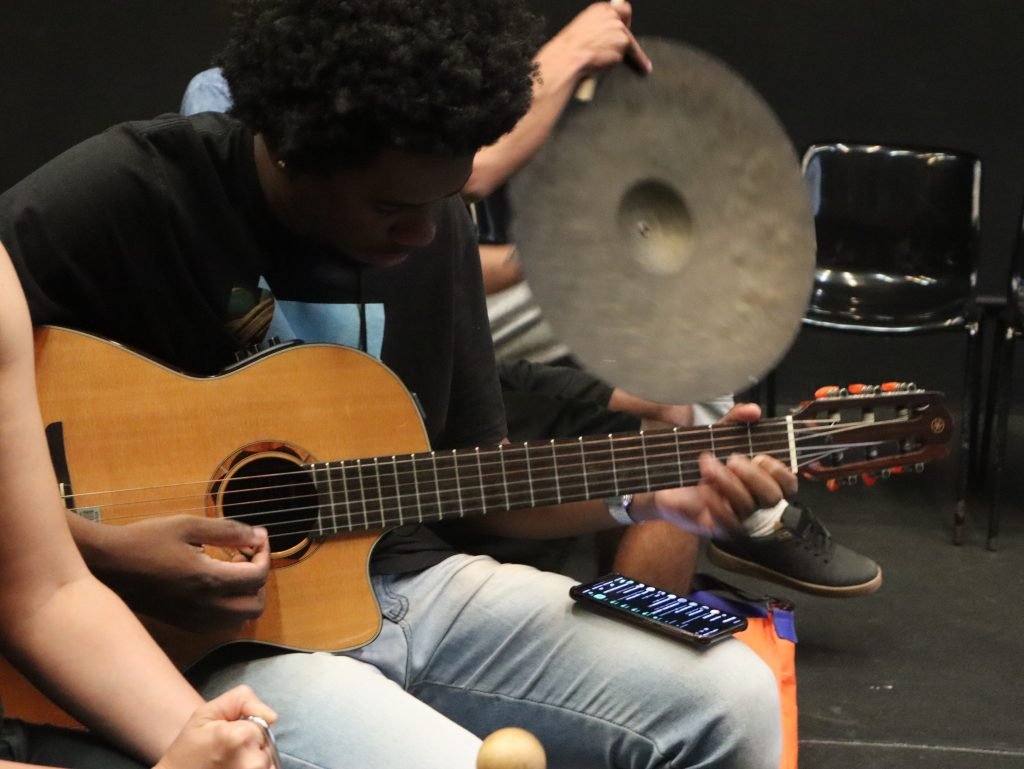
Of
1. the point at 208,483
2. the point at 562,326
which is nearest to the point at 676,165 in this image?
the point at 562,326

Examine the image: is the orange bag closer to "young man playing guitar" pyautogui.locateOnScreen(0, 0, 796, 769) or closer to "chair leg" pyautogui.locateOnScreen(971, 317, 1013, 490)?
"young man playing guitar" pyautogui.locateOnScreen(0, 0, 796, 769)

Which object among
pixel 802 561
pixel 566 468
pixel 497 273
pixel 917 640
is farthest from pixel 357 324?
pixel 917 640

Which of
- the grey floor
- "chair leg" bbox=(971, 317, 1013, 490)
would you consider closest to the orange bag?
the grey floor

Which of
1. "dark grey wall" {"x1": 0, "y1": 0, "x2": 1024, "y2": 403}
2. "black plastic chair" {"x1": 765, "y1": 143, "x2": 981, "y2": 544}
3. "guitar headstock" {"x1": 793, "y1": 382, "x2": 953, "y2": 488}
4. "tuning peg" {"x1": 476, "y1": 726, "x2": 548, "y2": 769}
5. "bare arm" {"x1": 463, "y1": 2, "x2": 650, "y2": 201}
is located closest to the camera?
"tuning peg" {"x1": 476, "y1": 726, "x2": 548, "y2": 769}

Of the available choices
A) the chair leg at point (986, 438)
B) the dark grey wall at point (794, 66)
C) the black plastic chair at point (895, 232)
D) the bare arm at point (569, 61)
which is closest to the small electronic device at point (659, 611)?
the bare arm at point (569, 61)

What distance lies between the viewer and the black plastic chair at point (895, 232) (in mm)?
3527

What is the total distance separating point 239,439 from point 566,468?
400mm

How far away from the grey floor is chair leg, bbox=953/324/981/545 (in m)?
0.05

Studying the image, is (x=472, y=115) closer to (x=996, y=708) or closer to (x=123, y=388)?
(x=123, y=388)

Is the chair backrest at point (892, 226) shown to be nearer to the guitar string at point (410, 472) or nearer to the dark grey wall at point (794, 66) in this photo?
the dark grey wall at point (794, 66)

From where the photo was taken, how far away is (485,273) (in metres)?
2.38

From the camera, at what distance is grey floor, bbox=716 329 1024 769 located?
7.89 feet

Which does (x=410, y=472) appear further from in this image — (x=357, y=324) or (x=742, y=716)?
(x=742, y=716)

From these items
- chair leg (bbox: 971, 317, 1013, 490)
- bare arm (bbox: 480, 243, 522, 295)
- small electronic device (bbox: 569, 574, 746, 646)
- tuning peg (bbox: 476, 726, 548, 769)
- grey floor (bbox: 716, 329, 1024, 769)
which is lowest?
grey floor (bbox: 716, 329, 1024, 769)
